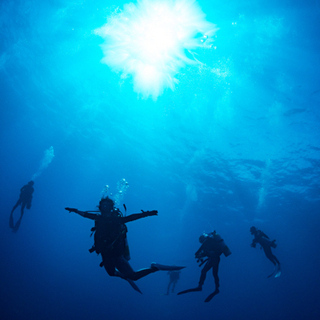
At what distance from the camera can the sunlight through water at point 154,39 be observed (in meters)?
10.7

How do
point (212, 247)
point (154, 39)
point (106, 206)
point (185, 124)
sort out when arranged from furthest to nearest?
point (185, 124), point (154, 39), point (212, 247), point (106, 206)

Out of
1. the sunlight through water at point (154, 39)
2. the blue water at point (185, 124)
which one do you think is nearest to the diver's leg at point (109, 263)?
the blue water at point (185, 124)

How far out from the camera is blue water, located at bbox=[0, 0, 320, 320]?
37.2 ft

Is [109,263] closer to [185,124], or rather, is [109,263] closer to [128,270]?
[128,270]

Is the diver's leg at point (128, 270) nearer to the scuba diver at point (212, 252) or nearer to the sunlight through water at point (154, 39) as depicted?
the scuba diver at point (212, 252)

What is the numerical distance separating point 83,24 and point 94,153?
26.2 meters

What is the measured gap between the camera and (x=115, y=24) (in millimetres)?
Result: 13117

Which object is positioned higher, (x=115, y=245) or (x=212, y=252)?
(x=212, y=252)

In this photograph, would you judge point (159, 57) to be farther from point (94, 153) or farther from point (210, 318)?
point (210, 318)

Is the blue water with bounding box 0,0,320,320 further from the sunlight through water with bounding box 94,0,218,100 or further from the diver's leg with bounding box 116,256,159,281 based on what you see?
the diver's leg with bounding box 116,256,159,281

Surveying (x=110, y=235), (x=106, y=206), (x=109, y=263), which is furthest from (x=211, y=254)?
(x=106, y=206)

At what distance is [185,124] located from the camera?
746 inches

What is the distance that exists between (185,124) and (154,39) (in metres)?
8.42

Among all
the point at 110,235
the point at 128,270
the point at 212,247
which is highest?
the point at 212,247
